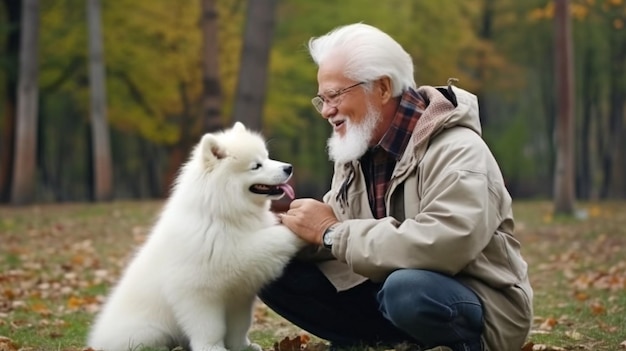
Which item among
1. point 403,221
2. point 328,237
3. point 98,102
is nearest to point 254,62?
point 98,102

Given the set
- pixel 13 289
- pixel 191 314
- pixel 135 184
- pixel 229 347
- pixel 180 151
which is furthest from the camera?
pixel 135 184

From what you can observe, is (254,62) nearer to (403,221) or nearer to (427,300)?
(403,221)

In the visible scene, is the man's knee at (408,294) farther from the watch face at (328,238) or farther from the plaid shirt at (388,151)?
the plaid shirt at (388,151)

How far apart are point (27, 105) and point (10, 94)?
19.2 feet

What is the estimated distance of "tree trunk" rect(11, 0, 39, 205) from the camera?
22.3m

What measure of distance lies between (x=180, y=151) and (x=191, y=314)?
89.4 feet

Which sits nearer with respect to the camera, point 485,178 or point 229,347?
point 485,178

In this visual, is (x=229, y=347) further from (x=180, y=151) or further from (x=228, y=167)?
(x=180, y=151)

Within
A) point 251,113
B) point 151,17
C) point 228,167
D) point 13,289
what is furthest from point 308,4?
point 228,167

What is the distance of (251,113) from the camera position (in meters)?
17.4

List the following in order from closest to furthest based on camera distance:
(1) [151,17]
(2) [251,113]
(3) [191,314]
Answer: (3) [191,314], (2) [251,113], (1) [151,17]

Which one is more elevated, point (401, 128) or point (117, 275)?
point (401, 128)

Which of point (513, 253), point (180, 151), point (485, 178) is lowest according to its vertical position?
point (180, 151)

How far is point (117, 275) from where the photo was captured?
10125 mm
